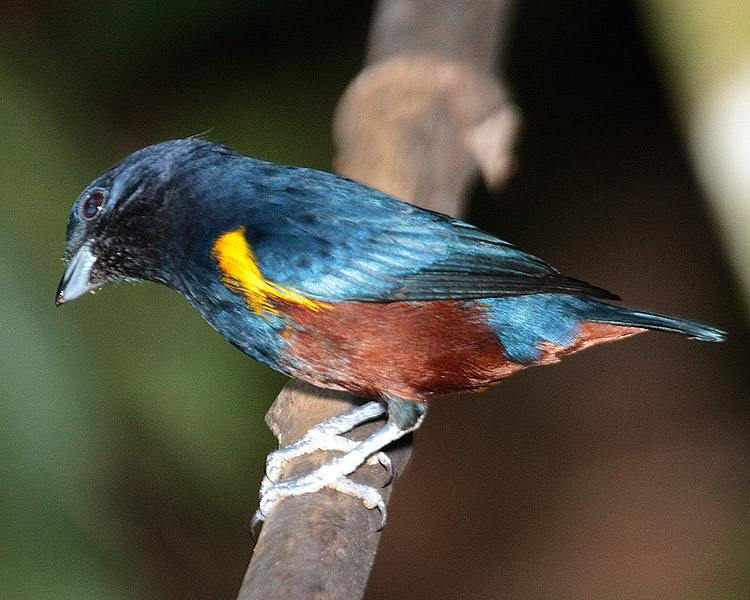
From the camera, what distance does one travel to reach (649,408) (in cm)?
684

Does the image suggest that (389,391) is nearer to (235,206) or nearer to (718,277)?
(235,206)

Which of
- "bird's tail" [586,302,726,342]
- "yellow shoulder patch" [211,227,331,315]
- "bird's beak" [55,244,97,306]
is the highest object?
"bird's tail" [586,302,726,342]

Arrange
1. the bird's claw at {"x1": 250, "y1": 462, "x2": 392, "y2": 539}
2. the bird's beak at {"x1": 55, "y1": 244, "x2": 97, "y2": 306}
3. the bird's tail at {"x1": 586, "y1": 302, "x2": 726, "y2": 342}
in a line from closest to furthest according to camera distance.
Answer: the bird's claw at {"x1": 250, "y1": 462, "x2": 392, "y2": 539} → the bird's tail at {"x1": 586, "y1": 302, "x2": 726, "y2": 342} → the bird's beak at {"x1": 55, "y1": 244, "x2": 97, "y2": 306}

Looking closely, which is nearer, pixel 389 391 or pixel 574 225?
pixel 389 391

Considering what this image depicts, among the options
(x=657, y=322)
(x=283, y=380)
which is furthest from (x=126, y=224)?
(x=657, y=322)

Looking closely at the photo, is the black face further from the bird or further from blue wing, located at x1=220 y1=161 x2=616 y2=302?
blue wing, located at x1=220 y1=161 x2=616 y2=302

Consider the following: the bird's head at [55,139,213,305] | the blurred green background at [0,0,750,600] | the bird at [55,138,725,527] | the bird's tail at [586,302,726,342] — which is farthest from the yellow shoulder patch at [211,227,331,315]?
the bird's tail at [586,302,726,342]

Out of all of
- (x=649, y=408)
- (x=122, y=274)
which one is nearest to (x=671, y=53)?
(x=122, y=274)

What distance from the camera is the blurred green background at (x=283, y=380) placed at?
→ 3154mm

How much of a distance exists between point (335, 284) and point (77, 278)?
0.96 metres

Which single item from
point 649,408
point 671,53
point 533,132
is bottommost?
point 671,53

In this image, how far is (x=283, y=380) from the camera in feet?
14.3

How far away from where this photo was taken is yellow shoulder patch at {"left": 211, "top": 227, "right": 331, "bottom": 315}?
2932mm

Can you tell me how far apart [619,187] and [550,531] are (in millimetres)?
2945
